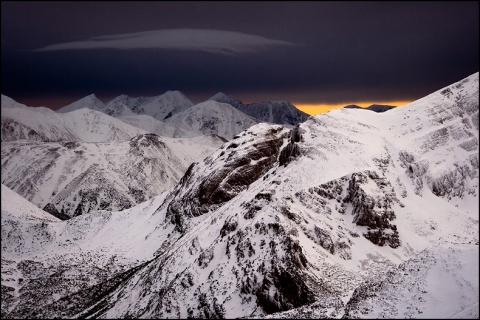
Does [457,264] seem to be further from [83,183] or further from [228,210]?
[83,183]

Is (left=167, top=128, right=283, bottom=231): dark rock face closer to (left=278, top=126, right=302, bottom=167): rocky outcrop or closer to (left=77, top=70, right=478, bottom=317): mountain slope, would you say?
(left=77, top=70, right=478, bottom=317): mountain slope

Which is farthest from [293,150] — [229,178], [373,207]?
[229,178]

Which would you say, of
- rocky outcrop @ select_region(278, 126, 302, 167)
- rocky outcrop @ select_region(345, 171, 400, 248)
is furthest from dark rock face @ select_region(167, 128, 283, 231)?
rocky outcrop @ select_region(345, 171, 400, 248)

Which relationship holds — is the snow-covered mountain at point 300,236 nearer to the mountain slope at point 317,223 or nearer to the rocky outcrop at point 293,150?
the mountain slope at point 317,223

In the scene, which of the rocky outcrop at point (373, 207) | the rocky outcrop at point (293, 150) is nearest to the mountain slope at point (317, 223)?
the rocky outcrop at point (373, 207)

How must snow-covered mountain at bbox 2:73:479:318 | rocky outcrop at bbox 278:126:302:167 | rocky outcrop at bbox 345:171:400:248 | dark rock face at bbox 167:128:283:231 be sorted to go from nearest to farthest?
snow-covered mountain at bbox 2:73:479:318
rocky outcrop at bbox 345:171:400:248
rocky outcrop at bbox 278:126:302:167
dark rock face at bbox 167:128:283:231

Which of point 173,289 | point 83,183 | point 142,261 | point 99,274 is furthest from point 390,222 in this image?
point 83,183
